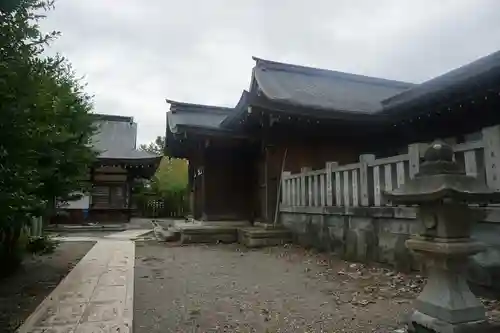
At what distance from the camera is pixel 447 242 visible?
8.61ft

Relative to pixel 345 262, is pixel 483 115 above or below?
above

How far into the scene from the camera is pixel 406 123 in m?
8.47

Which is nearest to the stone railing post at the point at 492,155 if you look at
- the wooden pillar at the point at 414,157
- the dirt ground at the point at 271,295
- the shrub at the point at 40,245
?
the wooden pillar at the point at 414,157

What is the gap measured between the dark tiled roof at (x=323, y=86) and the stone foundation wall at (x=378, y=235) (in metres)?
3.01

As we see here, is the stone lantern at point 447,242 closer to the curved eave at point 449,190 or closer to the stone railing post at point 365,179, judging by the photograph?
the curved eave at point 449,190

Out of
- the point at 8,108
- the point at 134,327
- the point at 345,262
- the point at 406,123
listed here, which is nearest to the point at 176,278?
the point at 134,327

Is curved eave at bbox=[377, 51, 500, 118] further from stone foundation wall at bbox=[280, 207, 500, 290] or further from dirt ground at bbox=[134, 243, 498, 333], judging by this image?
dirt ground at bbox=[134, 243, 498, 333]

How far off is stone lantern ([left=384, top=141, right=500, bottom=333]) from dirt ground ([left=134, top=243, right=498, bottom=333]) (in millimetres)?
634

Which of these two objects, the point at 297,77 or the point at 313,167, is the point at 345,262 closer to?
the point at 313,167

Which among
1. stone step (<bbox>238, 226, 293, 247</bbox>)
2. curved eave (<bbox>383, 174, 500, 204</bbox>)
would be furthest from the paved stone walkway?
stone step (<bbox>238, 226, 293, 247</bbox>)

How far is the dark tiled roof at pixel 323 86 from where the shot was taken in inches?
414

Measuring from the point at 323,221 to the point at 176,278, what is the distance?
3334 mm

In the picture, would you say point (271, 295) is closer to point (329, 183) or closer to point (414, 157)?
point (414, 157)

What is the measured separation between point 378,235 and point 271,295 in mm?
2316
